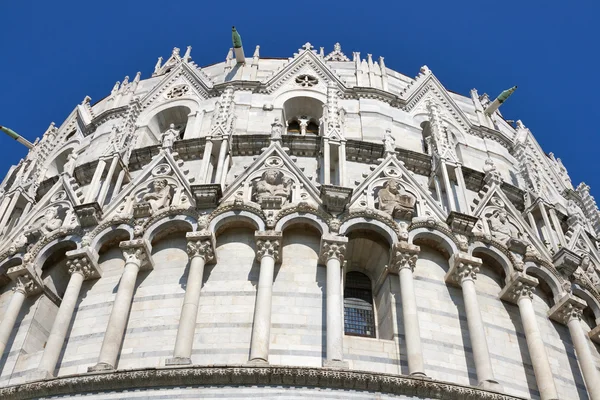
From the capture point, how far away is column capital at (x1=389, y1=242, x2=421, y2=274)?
1573 cm

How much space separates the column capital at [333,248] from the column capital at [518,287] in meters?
4.33

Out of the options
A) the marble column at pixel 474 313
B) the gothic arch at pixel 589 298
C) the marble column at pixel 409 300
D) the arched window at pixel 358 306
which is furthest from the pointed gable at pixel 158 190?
the gothic arch at pixel 589 298

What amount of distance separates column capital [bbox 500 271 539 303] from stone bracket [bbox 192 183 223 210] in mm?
7658

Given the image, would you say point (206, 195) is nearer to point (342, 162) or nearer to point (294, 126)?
point (342, 162)

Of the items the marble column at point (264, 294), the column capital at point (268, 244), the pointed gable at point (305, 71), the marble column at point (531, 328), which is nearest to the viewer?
the marble column at point (264, 294)

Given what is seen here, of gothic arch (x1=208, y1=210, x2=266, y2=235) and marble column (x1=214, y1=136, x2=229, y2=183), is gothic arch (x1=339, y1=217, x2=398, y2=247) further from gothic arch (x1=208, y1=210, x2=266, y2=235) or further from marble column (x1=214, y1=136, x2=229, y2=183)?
marble column (x1=214, y1=136, x2=229, y2=183)

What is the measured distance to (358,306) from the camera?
16.5m

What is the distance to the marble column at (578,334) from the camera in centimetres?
1505

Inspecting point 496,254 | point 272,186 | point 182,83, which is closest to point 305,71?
point 182,83

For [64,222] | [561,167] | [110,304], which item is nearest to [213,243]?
[110,304]

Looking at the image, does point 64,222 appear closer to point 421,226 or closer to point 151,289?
point 151,289

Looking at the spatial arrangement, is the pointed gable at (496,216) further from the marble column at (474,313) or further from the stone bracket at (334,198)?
the stone bracket at (334,198)

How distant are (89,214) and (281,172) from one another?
204 inches

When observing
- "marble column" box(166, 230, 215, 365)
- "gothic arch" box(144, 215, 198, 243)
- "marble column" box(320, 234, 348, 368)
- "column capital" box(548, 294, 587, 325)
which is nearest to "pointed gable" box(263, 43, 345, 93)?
"gothic arch" box(144, 215, 198, 243)
